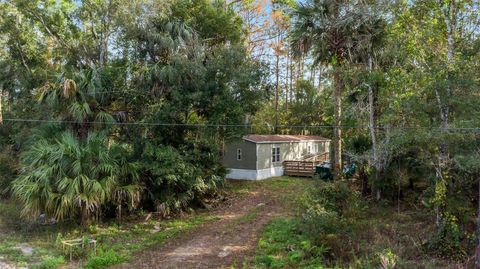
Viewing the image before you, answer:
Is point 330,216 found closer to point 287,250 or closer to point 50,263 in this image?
point 287,250

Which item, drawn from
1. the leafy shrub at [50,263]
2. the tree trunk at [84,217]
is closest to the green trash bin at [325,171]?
the tree trunk at [84,217]

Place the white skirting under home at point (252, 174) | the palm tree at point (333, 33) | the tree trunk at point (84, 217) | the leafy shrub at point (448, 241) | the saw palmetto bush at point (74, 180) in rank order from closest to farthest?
the leafy shrub at point (448, 241) < the saw palmetto bush at point (74, 180) < the tree trunk at point (84, 217) < the palm tree at point (333, 33) < the white skirting under home at point (252, 174)

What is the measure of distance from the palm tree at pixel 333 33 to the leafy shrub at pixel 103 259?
793 centimetres

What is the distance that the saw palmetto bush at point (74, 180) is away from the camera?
344 inches

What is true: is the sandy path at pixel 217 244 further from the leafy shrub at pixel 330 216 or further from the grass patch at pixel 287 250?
the leafy shrub at pixel 330 216

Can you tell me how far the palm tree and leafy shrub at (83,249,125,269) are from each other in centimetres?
793

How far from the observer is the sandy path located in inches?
296

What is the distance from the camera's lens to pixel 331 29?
12719 mm

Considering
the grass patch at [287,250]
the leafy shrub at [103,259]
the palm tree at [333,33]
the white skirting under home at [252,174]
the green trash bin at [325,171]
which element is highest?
the palm tree at [333,33]

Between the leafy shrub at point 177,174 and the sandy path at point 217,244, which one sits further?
the leafy shrub at point 177,174

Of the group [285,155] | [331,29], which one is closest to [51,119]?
[331,29]

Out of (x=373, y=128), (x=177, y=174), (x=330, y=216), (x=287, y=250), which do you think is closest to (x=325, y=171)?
(x=373, y=128)

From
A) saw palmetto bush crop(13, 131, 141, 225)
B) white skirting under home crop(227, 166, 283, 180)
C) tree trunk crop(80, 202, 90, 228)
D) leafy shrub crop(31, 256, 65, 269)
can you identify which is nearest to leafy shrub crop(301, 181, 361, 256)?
saw palmetto bush crop(13, 131, 141, 225)

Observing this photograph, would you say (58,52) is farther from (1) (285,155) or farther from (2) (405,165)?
(2) (405,165)
